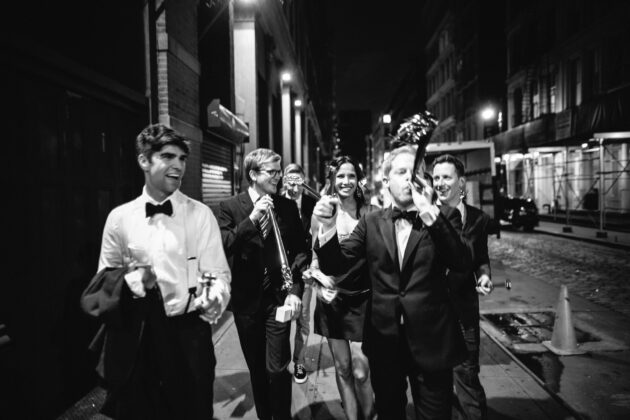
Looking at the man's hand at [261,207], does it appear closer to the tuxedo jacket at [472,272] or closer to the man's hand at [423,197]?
the man's hand at [423,197]

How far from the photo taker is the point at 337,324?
3133mm

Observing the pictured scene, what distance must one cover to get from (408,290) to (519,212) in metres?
18.0

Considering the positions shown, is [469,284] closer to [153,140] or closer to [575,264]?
[153,140]

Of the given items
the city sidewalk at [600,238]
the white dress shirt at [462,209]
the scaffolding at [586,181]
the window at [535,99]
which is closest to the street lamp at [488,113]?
the window at [535,99]

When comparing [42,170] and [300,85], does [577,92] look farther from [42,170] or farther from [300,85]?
[42,170]

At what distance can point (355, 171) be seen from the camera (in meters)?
3.83

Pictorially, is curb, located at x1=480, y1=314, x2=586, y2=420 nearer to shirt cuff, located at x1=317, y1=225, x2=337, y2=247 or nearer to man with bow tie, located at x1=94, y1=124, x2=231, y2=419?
shirt cuff, located at x1=317, y1=225, x2=337, y2=247

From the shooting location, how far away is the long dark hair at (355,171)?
3646 mm

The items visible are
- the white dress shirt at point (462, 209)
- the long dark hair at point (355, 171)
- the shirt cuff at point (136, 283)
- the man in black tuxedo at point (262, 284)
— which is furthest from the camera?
the long dark hair at point (355, 171)

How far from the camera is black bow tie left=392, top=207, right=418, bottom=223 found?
2.51m

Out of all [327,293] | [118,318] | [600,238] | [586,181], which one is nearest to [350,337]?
[327,293]

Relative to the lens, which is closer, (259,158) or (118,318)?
(118,318)

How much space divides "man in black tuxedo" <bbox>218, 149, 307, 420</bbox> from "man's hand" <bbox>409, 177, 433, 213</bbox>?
3.85ft

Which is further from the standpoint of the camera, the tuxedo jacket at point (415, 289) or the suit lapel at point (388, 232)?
the suit lapel at point (388, 232)
